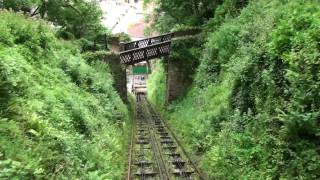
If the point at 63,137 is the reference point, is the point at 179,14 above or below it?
above

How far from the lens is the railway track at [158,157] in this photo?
15383mm

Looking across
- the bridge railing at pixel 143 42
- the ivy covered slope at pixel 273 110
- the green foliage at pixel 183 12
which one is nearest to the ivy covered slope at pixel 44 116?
the ivy covered slope at pixel 273 110

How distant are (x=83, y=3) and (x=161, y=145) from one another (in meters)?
14.3

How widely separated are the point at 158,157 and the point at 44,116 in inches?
308

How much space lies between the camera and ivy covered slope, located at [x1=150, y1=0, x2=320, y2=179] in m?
10.3

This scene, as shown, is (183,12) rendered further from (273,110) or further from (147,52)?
(273,110)

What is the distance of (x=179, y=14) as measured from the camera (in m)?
35.9

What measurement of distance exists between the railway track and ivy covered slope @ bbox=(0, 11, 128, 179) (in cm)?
82

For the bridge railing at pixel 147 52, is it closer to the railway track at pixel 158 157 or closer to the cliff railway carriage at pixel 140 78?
the railway track at pixel 158 157

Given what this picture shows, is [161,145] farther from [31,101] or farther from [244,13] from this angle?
[31,101]

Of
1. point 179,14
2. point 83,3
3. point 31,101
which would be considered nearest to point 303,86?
point 31,101

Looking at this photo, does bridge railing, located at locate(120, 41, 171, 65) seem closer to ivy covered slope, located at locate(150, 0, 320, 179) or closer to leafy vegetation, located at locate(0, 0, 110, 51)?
leafy vegetation, located at locate(0, 0, 110, 51)

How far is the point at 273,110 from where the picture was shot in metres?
12.2

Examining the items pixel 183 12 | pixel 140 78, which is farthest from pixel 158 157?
pixel 140 78
